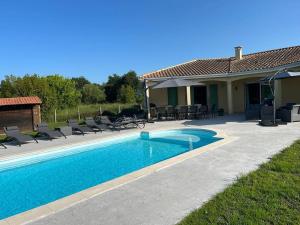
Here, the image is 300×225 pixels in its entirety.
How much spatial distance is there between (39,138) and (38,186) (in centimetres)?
670

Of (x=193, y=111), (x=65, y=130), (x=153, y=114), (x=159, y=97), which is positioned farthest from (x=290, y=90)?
(x=65, y=130)

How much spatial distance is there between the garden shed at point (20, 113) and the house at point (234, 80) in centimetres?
728

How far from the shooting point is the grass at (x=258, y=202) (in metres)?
3.81

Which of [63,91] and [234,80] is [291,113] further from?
[63,91]

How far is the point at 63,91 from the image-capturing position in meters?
40.5

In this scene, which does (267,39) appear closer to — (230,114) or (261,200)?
(230,114)

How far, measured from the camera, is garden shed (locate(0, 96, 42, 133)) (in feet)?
52.3

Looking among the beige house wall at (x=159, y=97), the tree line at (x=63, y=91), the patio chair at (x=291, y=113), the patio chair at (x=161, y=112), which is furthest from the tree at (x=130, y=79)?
the patio chair at (x=291, y=113)

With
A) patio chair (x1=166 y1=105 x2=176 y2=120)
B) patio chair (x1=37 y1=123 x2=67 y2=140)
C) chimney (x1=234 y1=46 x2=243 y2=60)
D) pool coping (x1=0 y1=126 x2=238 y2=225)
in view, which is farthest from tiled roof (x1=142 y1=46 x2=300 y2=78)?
pool coping (x1=0 y1=126 x2=238 y2=225)

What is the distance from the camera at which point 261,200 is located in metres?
4.40

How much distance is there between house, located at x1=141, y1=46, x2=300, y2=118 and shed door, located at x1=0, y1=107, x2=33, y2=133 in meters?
7.59

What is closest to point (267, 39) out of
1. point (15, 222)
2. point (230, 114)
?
point (230, 114)

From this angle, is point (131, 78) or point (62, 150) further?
point (131, 78)

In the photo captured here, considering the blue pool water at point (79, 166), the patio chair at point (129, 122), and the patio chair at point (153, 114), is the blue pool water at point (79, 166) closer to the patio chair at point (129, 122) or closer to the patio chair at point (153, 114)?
the patio chair at point (129, 122)
